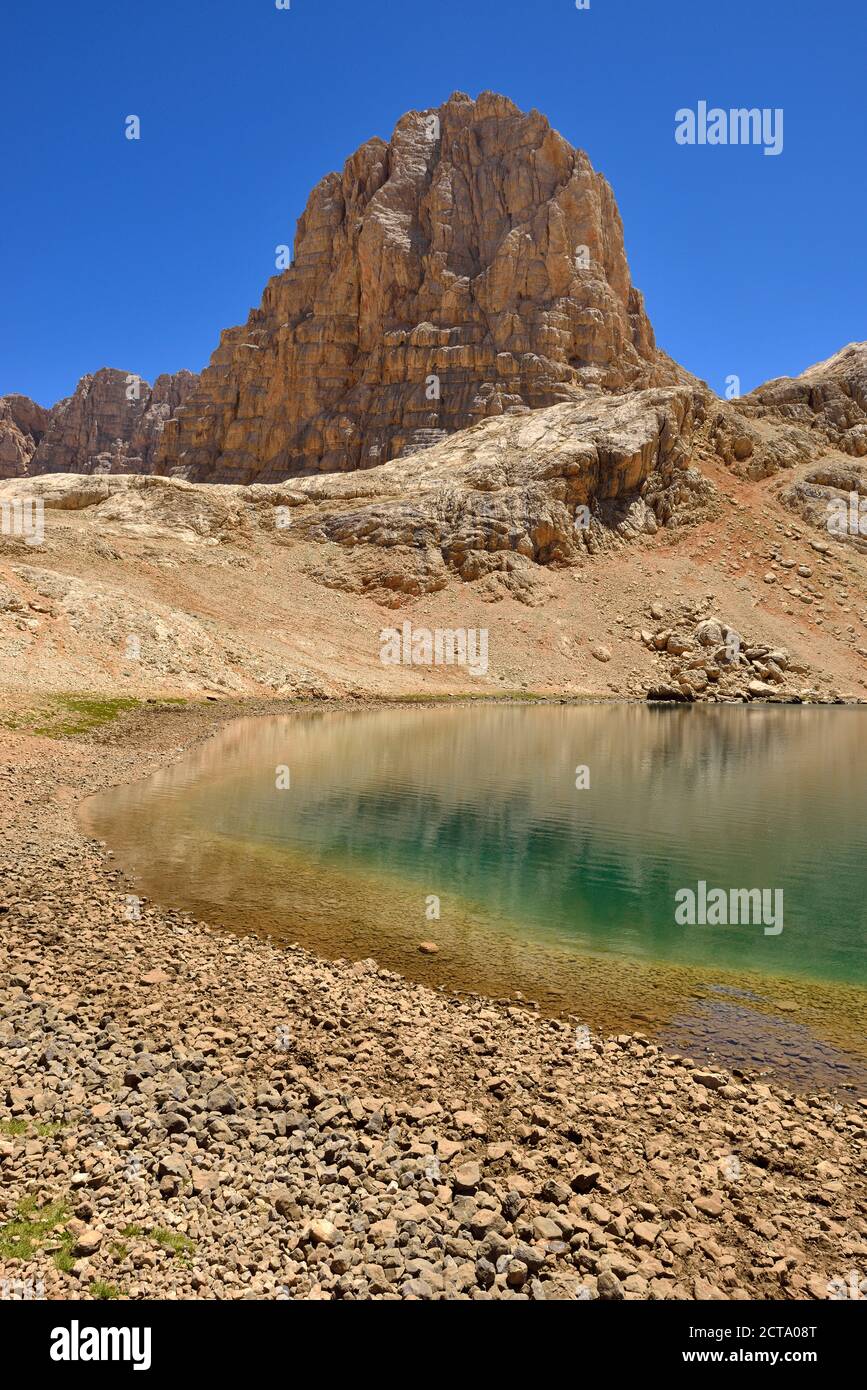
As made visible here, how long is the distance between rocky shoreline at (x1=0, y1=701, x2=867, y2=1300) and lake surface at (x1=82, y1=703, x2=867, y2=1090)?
1.79 metres

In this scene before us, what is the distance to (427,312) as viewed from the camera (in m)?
137

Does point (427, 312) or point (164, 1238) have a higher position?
point (427, 312)

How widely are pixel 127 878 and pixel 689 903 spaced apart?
1272cm

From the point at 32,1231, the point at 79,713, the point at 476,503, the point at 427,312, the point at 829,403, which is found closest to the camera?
the point at 32,1231

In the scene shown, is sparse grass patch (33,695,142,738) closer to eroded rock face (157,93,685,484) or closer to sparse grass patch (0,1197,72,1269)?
sparse grass patch (0,1197,72,1269)

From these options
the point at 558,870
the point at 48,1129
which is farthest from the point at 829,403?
the point at 48,1129

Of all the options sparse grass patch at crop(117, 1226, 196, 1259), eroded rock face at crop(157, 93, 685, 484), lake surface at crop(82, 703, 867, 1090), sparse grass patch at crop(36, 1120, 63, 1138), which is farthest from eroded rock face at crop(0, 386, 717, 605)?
sparse grass patch at crop(117, 1226, 196, 1259)

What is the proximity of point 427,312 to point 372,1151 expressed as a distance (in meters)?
147

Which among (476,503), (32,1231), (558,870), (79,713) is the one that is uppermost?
(476,503)

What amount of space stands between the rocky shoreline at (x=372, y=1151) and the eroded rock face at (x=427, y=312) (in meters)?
125

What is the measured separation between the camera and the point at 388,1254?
20.5 feet

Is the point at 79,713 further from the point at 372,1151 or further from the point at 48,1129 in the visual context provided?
the point at 372,1151

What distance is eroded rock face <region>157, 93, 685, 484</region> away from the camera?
5128 inches

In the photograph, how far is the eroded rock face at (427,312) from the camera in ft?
427
